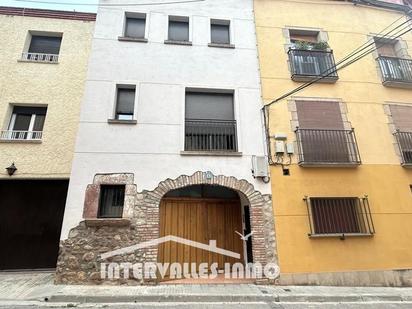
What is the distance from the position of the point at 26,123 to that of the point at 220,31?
6.76 meters

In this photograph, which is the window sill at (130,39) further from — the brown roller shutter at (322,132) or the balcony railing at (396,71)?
the balcony railing at (396,71)

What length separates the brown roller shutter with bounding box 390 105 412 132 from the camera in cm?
778

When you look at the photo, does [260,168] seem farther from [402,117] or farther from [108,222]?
[402,117]

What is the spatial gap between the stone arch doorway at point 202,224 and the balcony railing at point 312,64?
4383 mm

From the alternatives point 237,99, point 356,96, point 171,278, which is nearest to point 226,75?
point 237,99

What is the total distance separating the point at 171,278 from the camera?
243 inches

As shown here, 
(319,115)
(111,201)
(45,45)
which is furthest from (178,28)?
(111,201)

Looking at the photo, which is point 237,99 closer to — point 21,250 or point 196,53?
point 196,53

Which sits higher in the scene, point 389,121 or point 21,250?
point 389,121

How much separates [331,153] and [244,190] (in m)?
2.77

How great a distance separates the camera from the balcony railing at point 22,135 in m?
7.27

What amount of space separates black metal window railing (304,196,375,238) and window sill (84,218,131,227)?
4.54 m

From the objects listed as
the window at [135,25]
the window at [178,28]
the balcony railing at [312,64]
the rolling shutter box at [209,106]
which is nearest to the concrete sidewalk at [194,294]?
the rolling shutter box at [209,106]

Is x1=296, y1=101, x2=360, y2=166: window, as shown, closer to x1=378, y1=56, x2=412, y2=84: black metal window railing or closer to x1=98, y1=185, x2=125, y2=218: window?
x1=378, y1=56, x2=412, y2=84: black metal window railing
